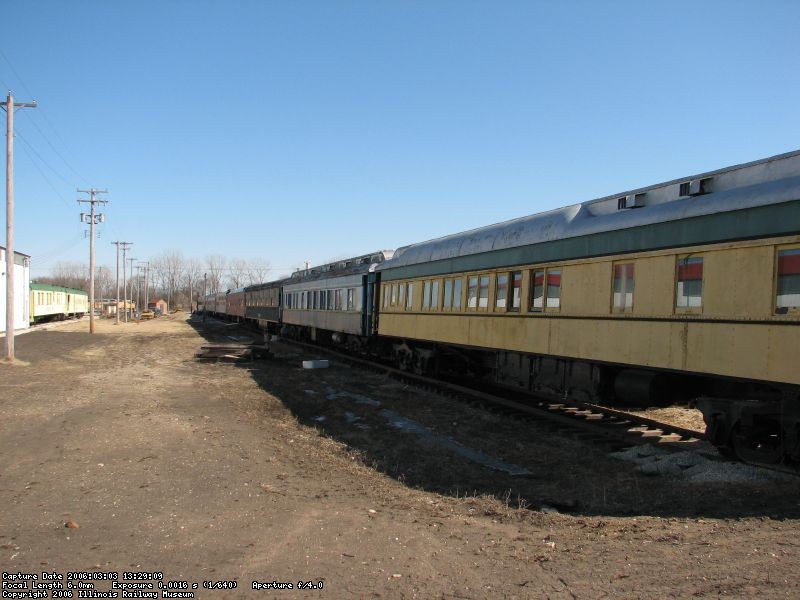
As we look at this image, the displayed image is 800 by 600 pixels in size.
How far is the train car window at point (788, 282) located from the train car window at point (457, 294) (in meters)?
7.76

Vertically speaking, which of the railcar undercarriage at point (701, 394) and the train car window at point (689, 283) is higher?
the train car window at point (689, 283)

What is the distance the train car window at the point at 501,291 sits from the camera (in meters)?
11.9

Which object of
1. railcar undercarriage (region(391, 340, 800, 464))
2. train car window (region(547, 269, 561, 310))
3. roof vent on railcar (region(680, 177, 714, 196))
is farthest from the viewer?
train car window (region(547, 269, 561, 310))

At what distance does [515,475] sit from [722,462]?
2351 mm

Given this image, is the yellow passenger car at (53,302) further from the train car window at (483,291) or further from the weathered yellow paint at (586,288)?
the weathered yellow paint at (586,288)

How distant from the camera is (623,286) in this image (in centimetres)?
884

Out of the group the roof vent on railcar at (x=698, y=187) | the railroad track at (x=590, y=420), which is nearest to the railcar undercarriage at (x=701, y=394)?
the railroad track at (x=590, y=420)

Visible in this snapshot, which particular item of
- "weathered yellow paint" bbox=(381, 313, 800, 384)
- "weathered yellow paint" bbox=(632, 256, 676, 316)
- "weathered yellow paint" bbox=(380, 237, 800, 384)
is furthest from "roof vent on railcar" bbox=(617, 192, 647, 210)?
"weathered yellow paint" bbox=(381, 313, 800, 384)

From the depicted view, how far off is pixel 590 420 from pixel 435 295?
17.8 feet

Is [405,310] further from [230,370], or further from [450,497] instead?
[450,497]

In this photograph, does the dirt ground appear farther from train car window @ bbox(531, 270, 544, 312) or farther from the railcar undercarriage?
train car window @ bbox(531, 270, 544, 312)

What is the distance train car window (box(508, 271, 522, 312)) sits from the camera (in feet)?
37.6

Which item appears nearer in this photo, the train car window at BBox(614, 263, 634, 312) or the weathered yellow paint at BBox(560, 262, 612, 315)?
the train car window at BBox(614, 263, 634, 312)

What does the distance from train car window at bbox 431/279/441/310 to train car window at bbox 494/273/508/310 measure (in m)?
2.78
